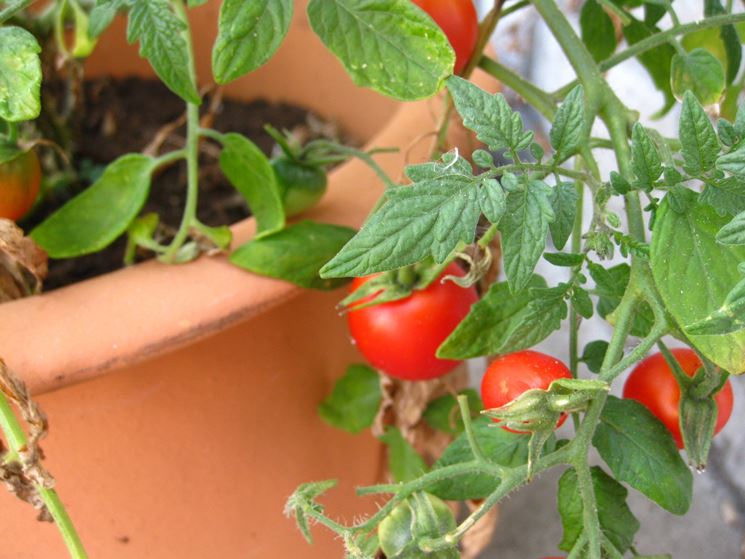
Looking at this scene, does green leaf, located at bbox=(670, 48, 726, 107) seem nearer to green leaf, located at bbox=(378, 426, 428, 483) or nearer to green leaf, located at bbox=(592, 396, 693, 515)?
green leaf, located at bbox=(592, 396, 693, 515)

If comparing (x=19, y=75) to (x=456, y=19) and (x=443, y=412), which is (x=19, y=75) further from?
(x=443, y=412)

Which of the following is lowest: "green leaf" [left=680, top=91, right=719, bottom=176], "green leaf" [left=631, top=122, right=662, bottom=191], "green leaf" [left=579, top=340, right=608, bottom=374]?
"green leaf" [left=579, top=340, right=608, bottom=374]

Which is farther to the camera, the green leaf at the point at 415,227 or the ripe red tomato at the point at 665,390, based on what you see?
the ripe red tomato at the point at 665,390

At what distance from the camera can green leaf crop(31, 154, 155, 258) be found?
56cm

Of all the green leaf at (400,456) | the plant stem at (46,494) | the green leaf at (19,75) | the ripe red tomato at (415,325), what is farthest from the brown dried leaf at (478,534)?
the green leaf at (19,75)

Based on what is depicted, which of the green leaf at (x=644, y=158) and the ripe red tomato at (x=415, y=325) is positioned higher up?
the green leaf at (x=644, y=158)

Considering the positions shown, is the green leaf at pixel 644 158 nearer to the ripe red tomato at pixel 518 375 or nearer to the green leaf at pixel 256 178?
the ripe red tomato at pixel 518 375

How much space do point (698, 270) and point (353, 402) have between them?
0.32 metres

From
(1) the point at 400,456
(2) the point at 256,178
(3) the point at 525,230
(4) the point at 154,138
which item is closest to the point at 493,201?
(3) the point at 525,230

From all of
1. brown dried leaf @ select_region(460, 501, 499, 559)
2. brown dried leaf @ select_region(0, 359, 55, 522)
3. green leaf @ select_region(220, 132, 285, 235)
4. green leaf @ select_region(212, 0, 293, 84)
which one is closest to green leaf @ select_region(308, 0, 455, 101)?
green leaf @ select_region(212, 0, 293, 84)

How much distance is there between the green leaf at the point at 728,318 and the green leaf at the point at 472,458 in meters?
0.16

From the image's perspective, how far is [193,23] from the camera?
0.91 m

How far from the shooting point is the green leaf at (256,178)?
551mm

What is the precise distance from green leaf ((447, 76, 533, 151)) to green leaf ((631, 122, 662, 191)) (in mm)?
43
